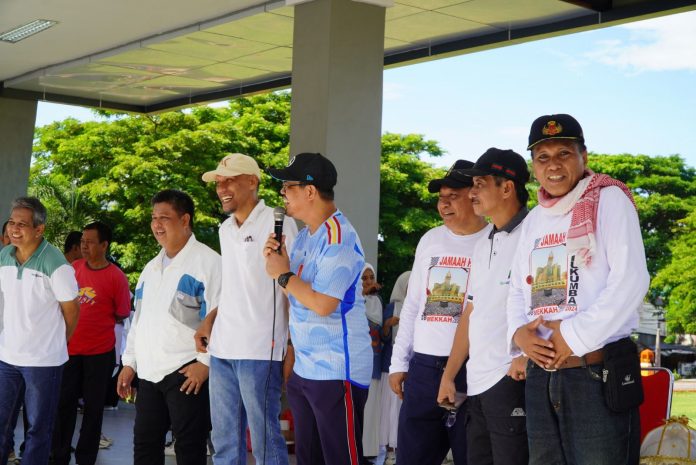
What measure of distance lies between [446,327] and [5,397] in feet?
9.17

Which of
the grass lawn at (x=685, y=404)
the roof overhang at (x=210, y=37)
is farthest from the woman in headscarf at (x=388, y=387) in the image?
the grass lawn at (x=685, y=404)

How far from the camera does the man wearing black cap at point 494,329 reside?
11.9ft

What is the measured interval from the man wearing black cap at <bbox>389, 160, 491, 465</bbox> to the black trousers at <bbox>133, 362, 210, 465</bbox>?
3.54 feet

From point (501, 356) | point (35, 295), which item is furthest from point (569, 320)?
point (35, 295)

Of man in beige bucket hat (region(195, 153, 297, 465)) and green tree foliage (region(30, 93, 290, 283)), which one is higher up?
green tree foliage (region(30, 93, 290, 283))

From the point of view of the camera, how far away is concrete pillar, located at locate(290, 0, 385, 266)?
701 cm

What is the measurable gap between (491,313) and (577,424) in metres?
0.85

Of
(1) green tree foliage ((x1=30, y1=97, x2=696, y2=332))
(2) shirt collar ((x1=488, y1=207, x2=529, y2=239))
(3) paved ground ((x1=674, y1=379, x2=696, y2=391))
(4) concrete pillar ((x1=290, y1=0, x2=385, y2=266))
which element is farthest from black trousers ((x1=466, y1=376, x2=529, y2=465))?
(3) paved ground ((x1=674, y1=379, x2=696, y2=391))

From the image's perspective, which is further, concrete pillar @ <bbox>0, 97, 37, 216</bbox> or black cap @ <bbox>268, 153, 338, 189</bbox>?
concrete pillar @ <bbox>0, 97, 37, 216</bbox>

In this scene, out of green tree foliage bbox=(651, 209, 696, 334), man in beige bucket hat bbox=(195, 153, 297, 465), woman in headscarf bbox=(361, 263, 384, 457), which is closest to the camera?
man in beige bucket hat bbox=(195, 153, 297, 465)

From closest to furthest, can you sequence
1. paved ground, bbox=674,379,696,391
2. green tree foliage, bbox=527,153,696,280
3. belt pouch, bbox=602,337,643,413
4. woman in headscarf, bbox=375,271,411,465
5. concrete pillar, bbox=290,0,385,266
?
belt pouch, bbox=602,337,643,413, concrete pillar, bbox=290,0,385,266, woman in headscarf, bbox=375,271,411,465, paved ground, bbox=674,379,696,391, green tree foliage, bbox=527,153,696,280

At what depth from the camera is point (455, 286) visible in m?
4.36

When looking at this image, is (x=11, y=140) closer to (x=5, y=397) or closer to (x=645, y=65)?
(x=5, y=397)

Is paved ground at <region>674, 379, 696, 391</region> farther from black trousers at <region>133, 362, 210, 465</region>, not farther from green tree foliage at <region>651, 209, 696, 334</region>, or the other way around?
black trousers at <region>133, 362, 210, 465</region>
